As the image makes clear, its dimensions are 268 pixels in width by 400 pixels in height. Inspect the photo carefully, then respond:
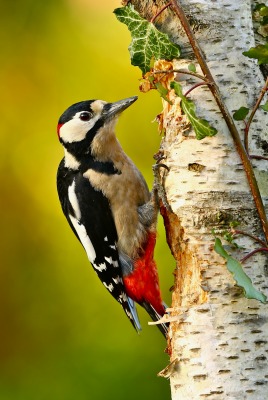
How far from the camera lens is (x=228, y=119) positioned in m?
2.13

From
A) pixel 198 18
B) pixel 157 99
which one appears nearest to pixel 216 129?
pixel 198 18

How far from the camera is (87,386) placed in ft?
12.2

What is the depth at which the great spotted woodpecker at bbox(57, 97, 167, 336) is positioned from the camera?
3.04 meters

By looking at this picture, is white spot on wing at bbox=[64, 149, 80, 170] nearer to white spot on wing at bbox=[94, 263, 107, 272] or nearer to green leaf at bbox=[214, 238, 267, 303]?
white spot on wing at bbox=[94, 263, 107, 272]

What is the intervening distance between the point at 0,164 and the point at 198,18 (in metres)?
2.06

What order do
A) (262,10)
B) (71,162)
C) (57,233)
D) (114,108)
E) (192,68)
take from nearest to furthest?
(192,68) < (262,10) < (114,108) < (71,162) < (57,233)

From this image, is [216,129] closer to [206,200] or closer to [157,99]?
[206,200]

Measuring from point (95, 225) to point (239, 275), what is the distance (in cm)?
121

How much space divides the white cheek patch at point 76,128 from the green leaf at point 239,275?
1175 mm

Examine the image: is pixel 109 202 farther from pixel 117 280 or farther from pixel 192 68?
pixel 192 68

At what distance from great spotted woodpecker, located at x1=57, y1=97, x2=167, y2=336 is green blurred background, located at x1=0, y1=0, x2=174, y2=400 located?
1.38 feet

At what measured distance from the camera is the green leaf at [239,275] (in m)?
1.94

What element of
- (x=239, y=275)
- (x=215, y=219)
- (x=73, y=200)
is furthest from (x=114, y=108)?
(x=239, y=275)

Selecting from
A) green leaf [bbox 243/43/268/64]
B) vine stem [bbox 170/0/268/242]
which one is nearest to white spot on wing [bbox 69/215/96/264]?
Result: vine stem [bbox 170/0/268/242]
